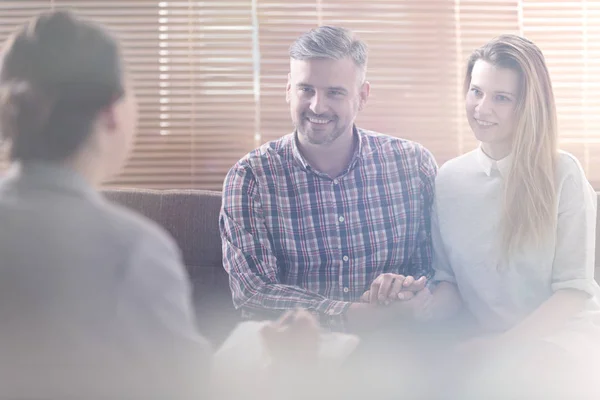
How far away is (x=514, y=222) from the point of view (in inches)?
26.1

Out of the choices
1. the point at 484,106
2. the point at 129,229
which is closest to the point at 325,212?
the point at 484,106

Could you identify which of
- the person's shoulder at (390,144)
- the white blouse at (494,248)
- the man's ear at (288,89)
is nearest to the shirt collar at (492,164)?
the white blouse at (494,248)

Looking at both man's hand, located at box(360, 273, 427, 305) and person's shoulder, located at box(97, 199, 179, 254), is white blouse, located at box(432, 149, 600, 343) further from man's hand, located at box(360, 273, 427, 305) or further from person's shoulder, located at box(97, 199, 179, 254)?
person's shoulder, located at box(97, 199, 179, 254)

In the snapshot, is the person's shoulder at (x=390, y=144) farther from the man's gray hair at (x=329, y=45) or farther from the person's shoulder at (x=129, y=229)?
the person's shoulder at (x=129, y=229)

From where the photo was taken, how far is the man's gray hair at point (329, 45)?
2.23 ft

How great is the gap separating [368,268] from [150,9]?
1.28ft

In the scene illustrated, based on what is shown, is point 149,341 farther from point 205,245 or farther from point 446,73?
point 446,73

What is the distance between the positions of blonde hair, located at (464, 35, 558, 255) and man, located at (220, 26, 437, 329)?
0.09 metres

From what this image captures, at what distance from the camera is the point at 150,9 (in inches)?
23.4

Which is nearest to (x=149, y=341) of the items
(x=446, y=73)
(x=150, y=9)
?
(x=150, y=9)

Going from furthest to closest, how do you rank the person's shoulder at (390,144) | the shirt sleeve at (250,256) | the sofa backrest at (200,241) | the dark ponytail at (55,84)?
the person's shoulder at (390,144) → the shirt sleeve at (250,256) → the sofa backrest at (200,241) → the dark ponytail at (55,84)

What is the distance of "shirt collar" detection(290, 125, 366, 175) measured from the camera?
798 millimetres

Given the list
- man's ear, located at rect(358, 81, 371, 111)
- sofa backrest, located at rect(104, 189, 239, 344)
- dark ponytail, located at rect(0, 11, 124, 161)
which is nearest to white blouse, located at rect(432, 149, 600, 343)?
man's ear, located at rect(358, 81, 371, 111)

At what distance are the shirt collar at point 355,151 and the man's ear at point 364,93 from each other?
7cm
